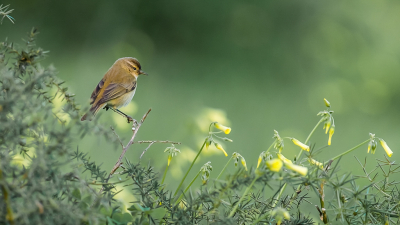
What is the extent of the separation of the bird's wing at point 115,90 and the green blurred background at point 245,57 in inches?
17.4

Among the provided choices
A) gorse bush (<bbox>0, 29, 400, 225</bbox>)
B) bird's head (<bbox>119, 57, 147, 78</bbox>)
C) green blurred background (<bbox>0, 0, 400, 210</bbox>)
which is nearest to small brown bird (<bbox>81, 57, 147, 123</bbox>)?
bird's head (<bbox>119, 57, 147, 78</bbox>)

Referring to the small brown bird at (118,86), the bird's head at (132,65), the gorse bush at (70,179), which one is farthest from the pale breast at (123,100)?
the gorse bush at (70,179)

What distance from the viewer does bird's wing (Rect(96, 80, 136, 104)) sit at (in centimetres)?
217

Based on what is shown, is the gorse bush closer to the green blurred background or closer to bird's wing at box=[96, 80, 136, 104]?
bird's wing at box=[96, 80, 136, 104]

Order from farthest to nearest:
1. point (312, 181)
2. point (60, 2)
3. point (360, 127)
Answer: point (60, 2), point (360, 127), point (312, 181)

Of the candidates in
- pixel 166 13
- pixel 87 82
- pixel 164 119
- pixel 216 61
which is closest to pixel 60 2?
pixel 166 13

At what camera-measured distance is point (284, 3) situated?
4555 millimetres

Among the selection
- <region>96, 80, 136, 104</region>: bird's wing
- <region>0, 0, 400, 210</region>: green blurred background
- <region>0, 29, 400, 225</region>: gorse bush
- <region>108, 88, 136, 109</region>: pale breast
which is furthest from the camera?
<region>0, 0, 400, 210</region>: green blurred background

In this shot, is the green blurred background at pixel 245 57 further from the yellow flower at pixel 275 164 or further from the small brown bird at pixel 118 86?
the yellow flower at pixel 275 164

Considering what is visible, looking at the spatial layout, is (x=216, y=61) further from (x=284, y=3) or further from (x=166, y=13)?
(x=284, y=3)

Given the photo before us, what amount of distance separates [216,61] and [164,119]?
1378 mm

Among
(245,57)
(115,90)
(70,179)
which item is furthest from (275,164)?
(245,57)

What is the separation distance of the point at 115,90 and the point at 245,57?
2207mm

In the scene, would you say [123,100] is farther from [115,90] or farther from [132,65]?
[132,65]
